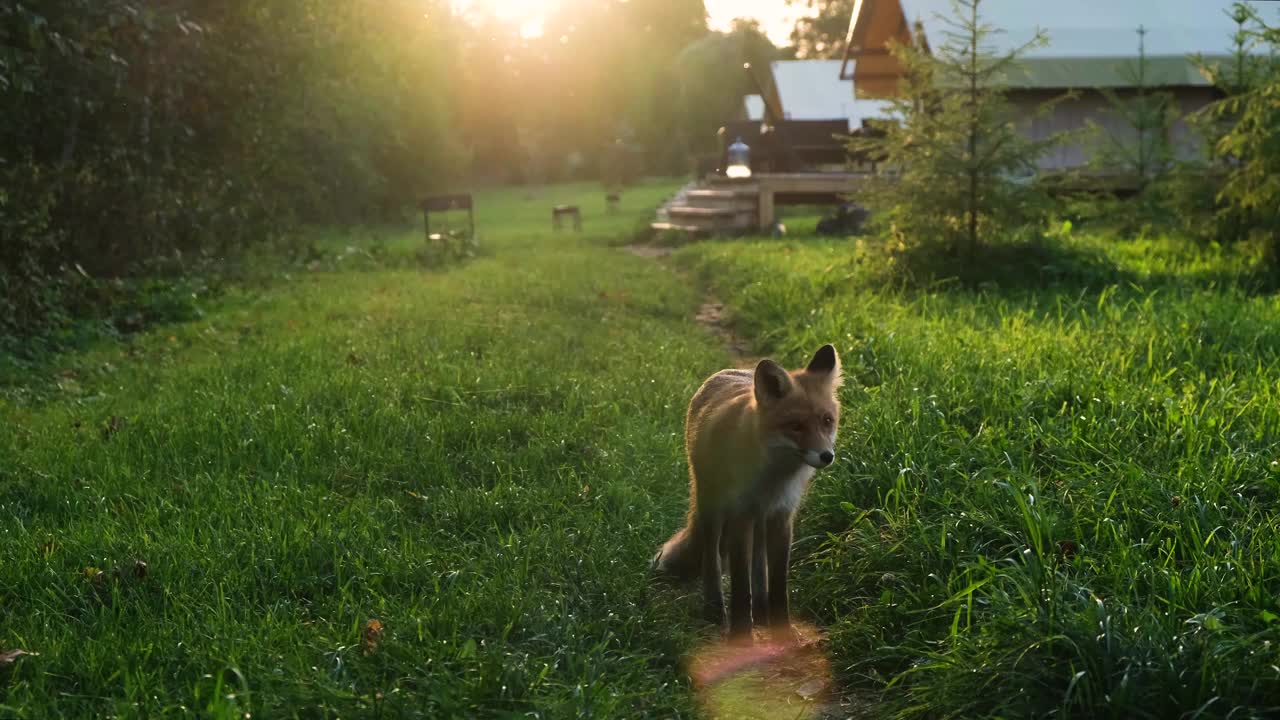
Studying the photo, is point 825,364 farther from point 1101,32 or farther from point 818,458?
point 1101,32

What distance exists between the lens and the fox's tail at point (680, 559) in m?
4.45

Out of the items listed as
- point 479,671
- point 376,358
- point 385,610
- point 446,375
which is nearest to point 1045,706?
point 479,671

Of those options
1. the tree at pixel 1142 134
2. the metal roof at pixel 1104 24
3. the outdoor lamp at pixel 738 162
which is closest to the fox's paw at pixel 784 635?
the tree at pixel 1142 134

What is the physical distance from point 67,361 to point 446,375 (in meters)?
3.36

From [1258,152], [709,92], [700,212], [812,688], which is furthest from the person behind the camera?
[709,92]

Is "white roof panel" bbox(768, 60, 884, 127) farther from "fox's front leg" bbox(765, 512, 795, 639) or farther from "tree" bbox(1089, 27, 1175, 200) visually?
"fox's front leg" bbox(765, 512, 795, 639)

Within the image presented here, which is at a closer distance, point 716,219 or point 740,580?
point 740,580

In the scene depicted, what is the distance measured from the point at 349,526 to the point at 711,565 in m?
1.64

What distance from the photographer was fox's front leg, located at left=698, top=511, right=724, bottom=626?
4258 mm

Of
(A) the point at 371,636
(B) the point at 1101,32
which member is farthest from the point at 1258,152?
(B) the point at 1101,32

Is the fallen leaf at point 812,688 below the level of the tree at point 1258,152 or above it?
below

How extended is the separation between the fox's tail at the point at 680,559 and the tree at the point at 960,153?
22.8 feet

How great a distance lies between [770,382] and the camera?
3918 millimetres

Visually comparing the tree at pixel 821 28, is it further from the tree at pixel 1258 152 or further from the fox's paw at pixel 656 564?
the fox's paw at pixel 656 564
